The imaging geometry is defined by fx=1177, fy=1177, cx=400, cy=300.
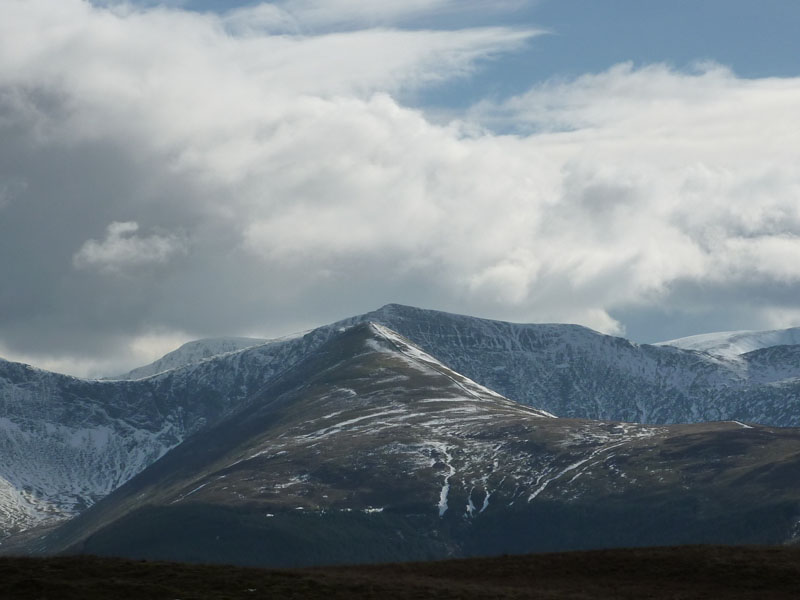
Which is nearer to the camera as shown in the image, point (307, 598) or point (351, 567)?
point (307, 598)

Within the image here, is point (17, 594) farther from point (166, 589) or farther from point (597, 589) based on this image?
point (597, 589)

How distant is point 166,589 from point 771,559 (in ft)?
169

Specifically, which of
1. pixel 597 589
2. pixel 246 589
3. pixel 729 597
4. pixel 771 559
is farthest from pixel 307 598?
pixel 771 559

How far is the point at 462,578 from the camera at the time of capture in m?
101

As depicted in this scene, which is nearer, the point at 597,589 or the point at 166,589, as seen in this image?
the point at 166,589

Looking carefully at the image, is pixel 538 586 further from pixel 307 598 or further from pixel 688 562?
pixel 307 598

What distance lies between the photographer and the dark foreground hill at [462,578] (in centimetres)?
8756

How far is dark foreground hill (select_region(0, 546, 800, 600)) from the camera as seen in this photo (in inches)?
3447

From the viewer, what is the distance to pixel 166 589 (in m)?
87.4

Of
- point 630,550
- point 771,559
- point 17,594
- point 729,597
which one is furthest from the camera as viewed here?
point 630,550

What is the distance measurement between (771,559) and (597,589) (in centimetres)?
1712

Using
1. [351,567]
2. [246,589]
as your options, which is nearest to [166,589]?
[246,589]

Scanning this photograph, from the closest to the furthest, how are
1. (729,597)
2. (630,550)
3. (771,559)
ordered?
(729,597) → (771,559) → (630,550)

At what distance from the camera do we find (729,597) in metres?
92.4
